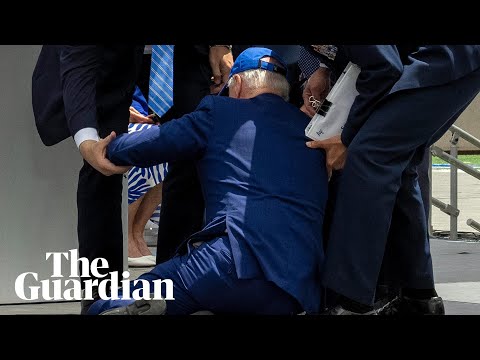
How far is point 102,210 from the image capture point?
4.85m

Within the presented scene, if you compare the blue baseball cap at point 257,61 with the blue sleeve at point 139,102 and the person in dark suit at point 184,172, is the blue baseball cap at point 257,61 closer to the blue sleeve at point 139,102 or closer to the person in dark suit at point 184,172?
the person in dark suit at point 184,172

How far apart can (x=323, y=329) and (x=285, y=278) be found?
14.0 inches

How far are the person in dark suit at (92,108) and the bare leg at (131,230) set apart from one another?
73.7 inches

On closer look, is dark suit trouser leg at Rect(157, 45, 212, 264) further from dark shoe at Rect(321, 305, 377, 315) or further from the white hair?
dark shoe at Rect(321, 305, 377, 315)

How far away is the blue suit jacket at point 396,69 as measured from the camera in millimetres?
4141

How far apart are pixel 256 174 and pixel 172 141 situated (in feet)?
1.00

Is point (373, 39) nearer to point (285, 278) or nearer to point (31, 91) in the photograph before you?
point (285, 278)

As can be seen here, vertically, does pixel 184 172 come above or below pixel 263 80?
below

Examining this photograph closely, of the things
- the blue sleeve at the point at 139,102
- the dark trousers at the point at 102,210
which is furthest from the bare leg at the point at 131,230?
the dark trousers at the point at 102,210

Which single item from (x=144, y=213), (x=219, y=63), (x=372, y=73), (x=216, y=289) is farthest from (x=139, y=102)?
(x=216, y=289)

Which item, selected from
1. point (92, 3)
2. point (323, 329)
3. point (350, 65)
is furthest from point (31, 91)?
point (323, 329)

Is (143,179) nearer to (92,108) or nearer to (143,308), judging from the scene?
(92,108)

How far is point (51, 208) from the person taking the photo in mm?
5309

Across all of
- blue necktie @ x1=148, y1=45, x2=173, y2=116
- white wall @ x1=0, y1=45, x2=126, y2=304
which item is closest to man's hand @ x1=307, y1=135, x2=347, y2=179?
blue necktie @ x1=148, y1=45, x2=173, y2=116
